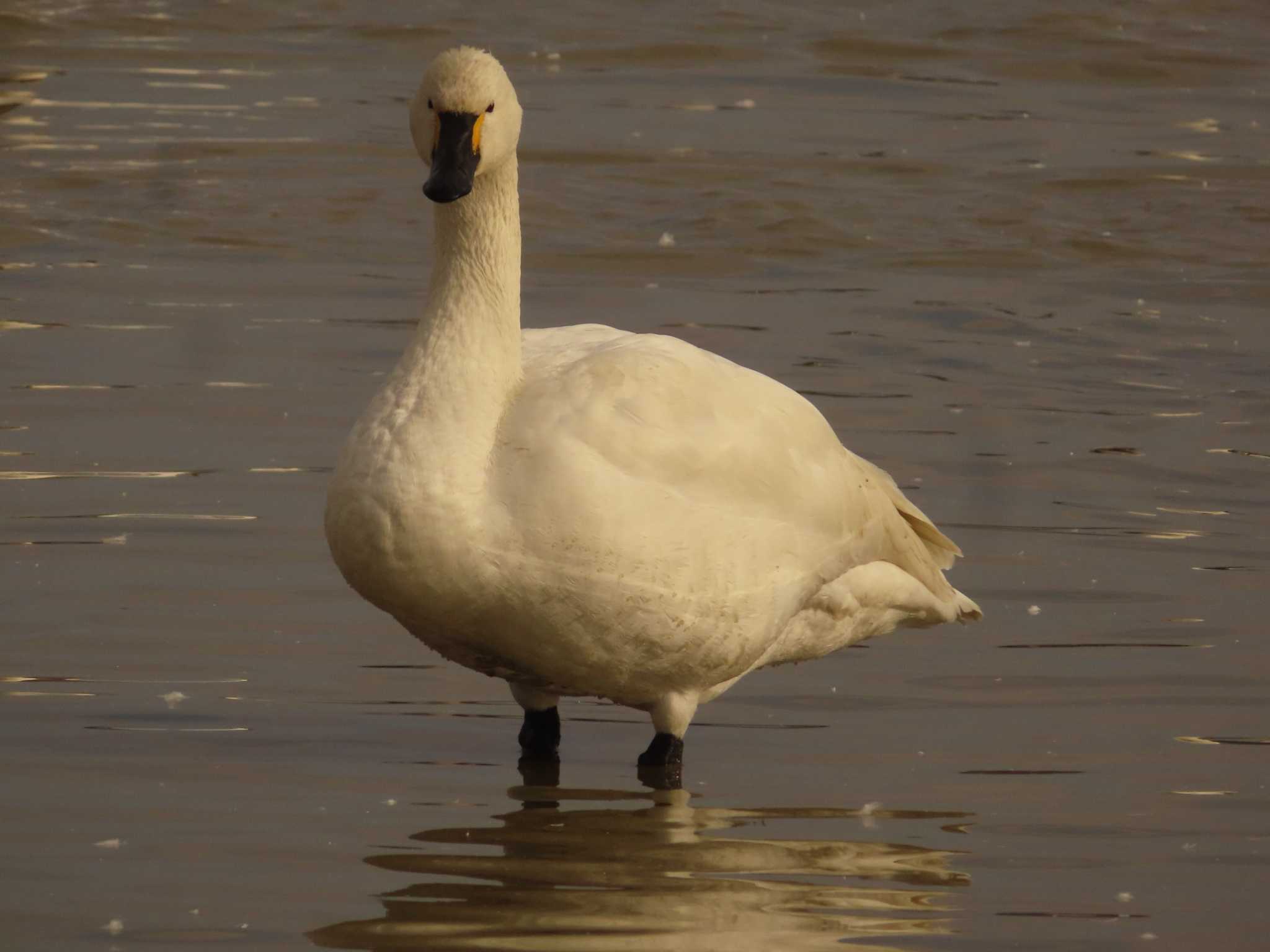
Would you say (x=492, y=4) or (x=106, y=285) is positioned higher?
(x=492, y=4)

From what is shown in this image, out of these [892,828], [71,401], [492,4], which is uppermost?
[492,4]

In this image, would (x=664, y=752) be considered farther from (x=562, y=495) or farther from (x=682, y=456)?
(x=562, y=495)

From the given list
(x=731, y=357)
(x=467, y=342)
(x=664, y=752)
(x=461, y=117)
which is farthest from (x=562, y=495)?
(x=731, y=357)

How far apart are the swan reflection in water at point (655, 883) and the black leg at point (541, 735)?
0.30m

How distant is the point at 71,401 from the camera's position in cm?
1036

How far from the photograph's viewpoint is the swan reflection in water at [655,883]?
5.57 m

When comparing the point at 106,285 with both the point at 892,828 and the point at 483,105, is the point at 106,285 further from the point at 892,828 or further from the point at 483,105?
the point at 892,828

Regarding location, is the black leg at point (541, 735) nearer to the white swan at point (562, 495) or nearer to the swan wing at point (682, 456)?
the white swan at point (562, 495)

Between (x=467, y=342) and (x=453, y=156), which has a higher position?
(x=453, y=156)

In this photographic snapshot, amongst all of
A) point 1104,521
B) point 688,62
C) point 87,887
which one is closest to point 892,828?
point 87,887

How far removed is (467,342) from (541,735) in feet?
3.81

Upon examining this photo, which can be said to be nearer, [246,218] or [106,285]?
[106,285]

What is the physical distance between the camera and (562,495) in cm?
627

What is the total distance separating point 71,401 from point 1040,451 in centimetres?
410
